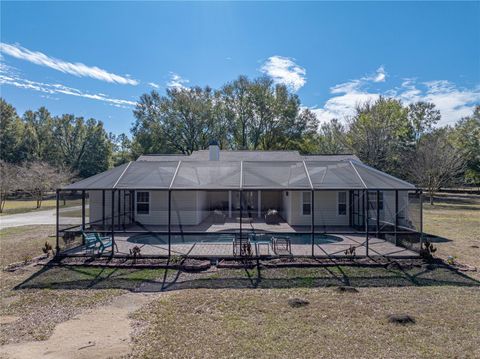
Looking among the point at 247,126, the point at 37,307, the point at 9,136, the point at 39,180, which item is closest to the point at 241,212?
the point at 37,307

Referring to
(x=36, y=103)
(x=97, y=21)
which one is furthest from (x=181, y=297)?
(x=36, y=103)

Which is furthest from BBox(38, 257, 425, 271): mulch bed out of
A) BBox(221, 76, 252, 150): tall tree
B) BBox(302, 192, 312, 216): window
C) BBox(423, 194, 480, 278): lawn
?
BBox(221, 76, 252, 150): tall tree

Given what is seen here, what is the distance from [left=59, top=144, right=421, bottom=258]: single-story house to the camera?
9391 millimetres

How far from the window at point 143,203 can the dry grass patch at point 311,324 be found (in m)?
8.68

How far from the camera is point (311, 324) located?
4902mm

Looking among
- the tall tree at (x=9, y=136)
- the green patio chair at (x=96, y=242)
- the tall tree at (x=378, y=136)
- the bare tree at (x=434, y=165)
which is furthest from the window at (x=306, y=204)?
the tall tree at (x=9, y=136)

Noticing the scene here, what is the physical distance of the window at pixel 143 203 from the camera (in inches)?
569

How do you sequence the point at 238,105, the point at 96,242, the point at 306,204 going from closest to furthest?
the point at 96,242
the point at 306,204
the point at 238,105

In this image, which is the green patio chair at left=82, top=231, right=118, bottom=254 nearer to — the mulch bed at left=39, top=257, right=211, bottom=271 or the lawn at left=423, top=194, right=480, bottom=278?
the mulch bed at left=39, top=257, right=211, bottom=271

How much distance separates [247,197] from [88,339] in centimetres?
1334

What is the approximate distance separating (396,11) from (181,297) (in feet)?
42.0

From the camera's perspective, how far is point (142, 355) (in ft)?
13.2

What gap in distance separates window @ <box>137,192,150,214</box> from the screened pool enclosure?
46 millimetres

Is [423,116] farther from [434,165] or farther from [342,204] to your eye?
[342,204]
